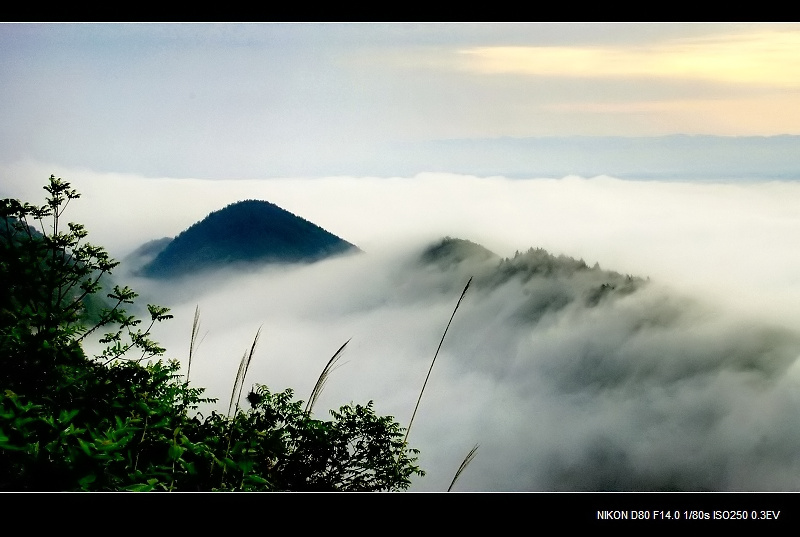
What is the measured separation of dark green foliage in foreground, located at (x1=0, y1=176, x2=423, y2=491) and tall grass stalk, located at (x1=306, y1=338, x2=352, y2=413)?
0.05m

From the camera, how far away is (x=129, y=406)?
168 centimetres

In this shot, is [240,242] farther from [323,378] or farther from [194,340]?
[323,378]

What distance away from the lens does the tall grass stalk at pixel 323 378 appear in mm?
1746

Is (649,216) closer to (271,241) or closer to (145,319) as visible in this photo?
(271,241)

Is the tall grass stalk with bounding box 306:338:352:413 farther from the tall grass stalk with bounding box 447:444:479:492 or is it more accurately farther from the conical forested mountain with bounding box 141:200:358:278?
the tall grass stalk with bounding box 447:444:479:492

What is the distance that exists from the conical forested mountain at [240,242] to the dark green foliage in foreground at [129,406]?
0.20 meters

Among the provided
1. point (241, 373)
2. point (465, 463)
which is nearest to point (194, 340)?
point (241, 373)

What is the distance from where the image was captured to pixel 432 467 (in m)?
1.75

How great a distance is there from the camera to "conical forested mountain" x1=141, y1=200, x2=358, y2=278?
6.34 ft

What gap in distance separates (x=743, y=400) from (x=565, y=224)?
0.83 meters
